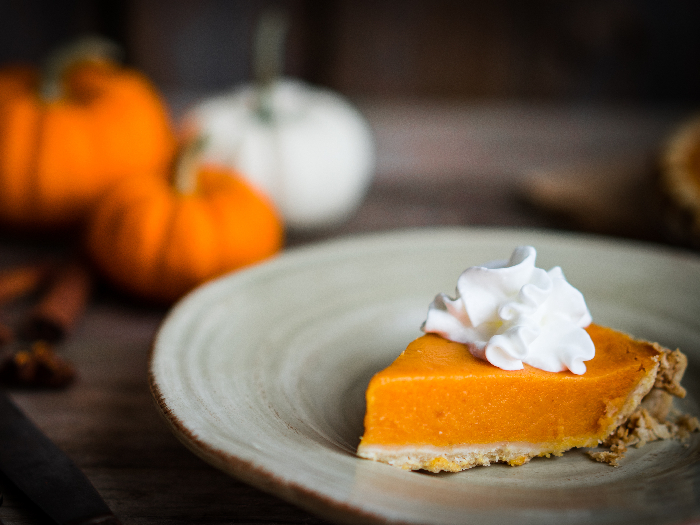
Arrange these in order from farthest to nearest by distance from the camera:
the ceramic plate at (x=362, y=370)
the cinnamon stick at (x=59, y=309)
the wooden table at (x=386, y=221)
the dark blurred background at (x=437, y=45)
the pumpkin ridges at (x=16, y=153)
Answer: the dark blurred background at (x=437, y=45) → the pumpkin ridges at (x=16, y=153) → the cinnamon stick at (x=59, y=309) → the wooden table at (x=386, y=221) → the ceramic plate at (x=362, y=370)

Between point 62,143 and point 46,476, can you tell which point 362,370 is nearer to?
point 46,476

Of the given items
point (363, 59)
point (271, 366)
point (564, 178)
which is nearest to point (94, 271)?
point (271, 366)

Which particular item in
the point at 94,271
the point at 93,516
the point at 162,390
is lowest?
the point at 94,271

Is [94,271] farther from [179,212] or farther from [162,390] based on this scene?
[162,390]

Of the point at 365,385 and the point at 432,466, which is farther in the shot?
the point at 365,385

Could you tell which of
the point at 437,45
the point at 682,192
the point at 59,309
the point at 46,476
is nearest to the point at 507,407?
the point at 46,476

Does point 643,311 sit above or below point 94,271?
above

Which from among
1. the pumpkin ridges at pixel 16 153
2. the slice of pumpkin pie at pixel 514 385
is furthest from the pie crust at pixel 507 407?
the pumpkin ridges at pixel 16 153

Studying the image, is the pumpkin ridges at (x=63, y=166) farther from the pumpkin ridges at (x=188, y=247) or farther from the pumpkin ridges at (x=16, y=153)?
the pumpkin ridges at (x=188, y=247)
